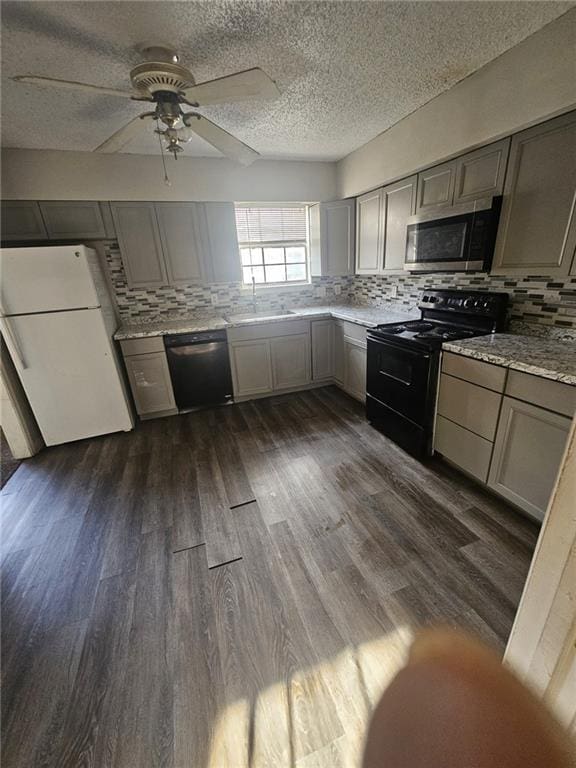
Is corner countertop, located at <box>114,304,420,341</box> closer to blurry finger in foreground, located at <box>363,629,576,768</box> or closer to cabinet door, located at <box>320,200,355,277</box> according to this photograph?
cabinet door, located at <box>320,200,355,277</box>

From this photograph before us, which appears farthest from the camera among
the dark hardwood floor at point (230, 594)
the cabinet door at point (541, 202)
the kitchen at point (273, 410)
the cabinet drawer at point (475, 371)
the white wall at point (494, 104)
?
the cabinet drawer at point (475, 371)

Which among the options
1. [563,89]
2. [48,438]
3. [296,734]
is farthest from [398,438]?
[48,438]

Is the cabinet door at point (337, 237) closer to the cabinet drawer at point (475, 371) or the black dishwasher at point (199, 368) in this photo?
the black dishwasher at point (199, 368)

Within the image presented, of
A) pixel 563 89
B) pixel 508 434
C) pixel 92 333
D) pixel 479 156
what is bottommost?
pixel 508 434

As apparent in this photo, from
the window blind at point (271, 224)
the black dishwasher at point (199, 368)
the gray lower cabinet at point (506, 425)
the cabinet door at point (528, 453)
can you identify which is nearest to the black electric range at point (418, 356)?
the gray lower cabinet at point (506, 425)

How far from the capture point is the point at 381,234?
309 cm

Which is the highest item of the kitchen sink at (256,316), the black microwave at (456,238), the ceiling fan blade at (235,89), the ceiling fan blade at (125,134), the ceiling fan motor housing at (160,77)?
the ceiling fan motor housing at (160,77)

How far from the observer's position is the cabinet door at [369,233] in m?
3.11

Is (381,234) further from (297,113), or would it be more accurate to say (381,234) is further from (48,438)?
(48,438)

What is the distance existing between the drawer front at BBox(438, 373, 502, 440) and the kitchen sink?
1931 mm

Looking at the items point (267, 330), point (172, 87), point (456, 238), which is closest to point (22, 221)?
point (172, 87)

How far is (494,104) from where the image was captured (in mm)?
1841

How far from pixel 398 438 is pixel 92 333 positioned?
2783 mm

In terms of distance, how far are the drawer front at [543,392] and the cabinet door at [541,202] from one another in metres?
0.64
